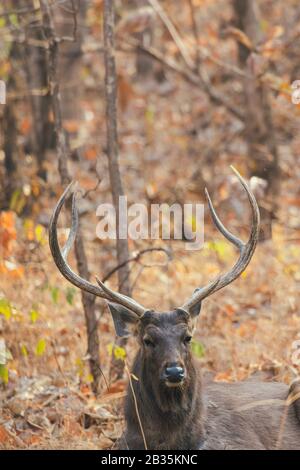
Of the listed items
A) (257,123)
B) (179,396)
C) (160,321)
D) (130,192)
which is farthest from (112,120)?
(130,192)

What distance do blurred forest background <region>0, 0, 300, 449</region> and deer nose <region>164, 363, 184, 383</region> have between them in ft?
3.88

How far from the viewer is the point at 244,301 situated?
31.5 ft

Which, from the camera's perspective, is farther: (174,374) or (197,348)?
(197,348)

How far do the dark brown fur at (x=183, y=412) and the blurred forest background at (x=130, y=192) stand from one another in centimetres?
71

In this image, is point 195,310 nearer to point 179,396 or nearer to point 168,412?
point 179,396

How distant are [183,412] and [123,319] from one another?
0.81 meters

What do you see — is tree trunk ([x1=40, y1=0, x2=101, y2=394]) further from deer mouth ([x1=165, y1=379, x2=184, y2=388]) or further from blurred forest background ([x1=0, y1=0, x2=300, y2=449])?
deer mouth ([x1=165, y1=379, x2=184, y2=388])

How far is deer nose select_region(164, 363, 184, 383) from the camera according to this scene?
5738mm

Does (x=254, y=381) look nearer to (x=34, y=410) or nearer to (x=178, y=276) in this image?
(x=34, y=410)

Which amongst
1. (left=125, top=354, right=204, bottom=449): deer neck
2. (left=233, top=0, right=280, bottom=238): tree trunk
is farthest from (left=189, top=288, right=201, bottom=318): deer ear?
(left=233, top=0, right=280, bottom=238): tree trunk

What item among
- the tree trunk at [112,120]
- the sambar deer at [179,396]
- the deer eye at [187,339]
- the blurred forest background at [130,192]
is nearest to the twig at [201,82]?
the blurred forest background at [130,192]

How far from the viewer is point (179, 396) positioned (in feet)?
19.8

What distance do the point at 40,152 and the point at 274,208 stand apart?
3.44 m
